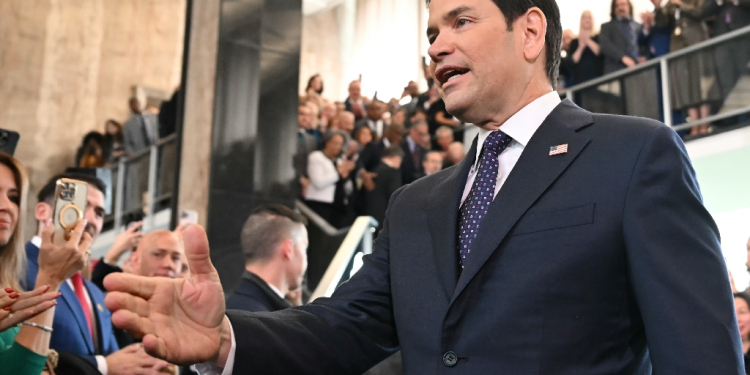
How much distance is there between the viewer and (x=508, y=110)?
199 centimetres

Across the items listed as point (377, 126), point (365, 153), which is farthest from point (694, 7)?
point (377, 126)

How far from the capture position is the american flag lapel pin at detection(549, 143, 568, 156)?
5.74 feet

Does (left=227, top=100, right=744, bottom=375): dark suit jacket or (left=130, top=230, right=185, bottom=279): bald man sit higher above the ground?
(left=227, top=100, right=744, bottom=375): dark suit jacket

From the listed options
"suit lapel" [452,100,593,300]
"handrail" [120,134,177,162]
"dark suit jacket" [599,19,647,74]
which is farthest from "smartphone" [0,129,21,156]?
"dark suit jacket" [599,19,647,74]

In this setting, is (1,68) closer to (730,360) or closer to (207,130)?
(207,130)

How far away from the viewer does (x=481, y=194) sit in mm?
1856

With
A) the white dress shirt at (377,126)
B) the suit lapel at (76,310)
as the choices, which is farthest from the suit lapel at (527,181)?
the white dress shirt at (377,126)

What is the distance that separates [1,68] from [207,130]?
640cm

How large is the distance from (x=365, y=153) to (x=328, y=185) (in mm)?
645

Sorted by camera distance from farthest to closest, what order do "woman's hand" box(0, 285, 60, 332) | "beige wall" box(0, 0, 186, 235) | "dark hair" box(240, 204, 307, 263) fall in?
1. "beige wall" box(0, 0, 186, 235)
2. "dark hair" box(240, 204, 307, 263)
3. "woman's hand" box(0, 285, 60, 332)

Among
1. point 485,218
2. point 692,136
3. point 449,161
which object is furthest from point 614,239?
point 449,161

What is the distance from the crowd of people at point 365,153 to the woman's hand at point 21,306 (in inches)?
221

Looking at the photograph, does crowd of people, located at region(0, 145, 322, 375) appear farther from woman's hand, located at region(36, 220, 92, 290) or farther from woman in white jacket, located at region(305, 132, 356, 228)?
woman in white jacket, located at region(305, 132, 356, 228)

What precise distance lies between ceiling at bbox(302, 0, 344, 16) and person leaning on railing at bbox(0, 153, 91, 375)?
1386 centimetres
